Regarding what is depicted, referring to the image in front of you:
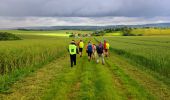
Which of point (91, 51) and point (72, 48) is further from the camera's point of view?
point (91, 51)

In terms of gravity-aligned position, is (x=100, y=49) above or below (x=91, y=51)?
above

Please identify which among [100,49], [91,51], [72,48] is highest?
[72,48]

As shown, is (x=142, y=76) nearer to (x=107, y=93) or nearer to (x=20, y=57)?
(x=107, y=93)

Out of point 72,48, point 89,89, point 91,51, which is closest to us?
point 89,89

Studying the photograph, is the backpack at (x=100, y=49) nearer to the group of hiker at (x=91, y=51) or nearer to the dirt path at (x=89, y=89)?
the group of hiker at (x=91, y=51)

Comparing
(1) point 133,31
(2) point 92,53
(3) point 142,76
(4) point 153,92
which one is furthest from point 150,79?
(1) point 133,31

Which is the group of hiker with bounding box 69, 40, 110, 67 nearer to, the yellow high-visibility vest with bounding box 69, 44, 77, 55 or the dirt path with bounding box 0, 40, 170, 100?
the yellow high-visibility vest with bounding box 69, 44, 77, 55

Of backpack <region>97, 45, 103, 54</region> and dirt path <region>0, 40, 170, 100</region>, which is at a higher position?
backpack <region>97, 45, 103, 54</region>

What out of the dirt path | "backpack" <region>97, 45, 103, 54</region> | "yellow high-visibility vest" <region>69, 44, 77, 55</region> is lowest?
the dirt path

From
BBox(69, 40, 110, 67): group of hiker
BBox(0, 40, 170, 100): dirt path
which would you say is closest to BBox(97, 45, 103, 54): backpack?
BBox(69, 40, 110, 67): group of hiker

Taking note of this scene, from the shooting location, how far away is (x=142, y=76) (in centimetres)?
1961

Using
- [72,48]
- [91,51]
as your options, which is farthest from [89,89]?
[91,51]

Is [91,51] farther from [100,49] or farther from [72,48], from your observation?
[72,48]

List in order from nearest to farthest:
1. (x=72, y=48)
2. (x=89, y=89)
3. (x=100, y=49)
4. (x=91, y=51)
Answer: (x=89, y=89) → (x=72, y=48) → (x=100, y=49) → (x=91, y=51)
